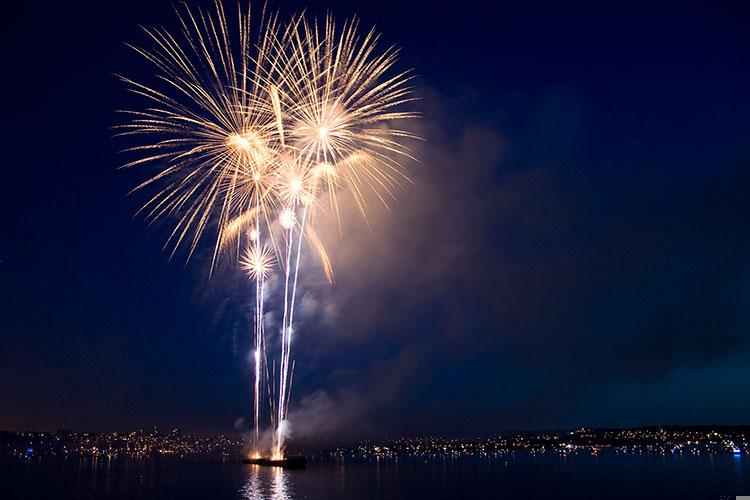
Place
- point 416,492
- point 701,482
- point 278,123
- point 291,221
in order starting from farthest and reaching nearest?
point 701,482, point 416,492, point 291,221, point 278,123

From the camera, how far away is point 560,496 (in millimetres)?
55938

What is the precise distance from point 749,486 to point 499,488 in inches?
1011

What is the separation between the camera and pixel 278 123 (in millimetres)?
23453

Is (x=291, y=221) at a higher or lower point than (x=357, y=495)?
higher

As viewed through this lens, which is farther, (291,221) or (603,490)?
(603,490)

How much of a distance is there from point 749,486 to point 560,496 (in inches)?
949

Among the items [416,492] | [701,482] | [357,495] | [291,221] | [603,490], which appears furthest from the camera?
[701,482]

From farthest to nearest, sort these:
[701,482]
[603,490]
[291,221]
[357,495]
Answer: [701,482]
[603,490]
[357,495]
[291,221]

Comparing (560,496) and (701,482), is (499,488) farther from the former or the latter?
(701,482)

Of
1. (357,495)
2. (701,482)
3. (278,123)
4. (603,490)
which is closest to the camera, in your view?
(278,123)

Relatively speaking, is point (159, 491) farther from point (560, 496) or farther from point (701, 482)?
point (701, 482)

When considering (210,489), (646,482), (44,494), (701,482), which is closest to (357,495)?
(210,489)

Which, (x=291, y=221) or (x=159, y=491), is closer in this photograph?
(x=291, y=221)

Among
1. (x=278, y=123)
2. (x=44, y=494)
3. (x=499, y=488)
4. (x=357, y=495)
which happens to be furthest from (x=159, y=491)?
(x=278, y=123)
